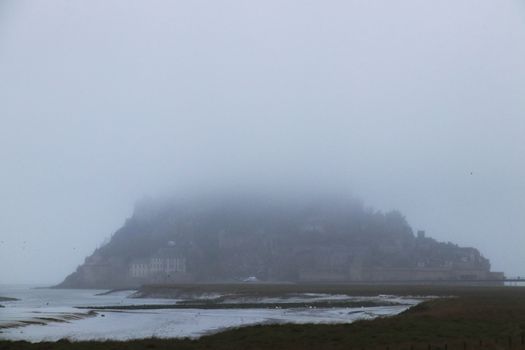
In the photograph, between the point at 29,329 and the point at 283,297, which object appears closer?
the point at 29,329

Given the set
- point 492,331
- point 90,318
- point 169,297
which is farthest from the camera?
point 169,297

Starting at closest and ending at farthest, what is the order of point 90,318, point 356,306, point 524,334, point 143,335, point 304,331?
point 524,334, point 304,331, point 143,335, point 90,318, point 356,306

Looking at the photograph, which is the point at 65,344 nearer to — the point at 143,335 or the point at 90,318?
the point at 143,335

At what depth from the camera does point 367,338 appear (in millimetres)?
48344

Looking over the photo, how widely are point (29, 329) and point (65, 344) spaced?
22029mm

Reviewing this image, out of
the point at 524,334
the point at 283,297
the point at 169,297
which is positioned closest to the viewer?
the point at 524,334

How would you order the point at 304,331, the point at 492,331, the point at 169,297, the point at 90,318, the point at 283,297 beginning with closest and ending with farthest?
1. the point at 492,331
2. the point at 304,331
3. the point at 90,318
4. the point at 283,297
5. the point at 169,297

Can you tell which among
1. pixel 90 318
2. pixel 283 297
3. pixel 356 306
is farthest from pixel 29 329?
pixel 283 297

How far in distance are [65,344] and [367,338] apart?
66.4 ft

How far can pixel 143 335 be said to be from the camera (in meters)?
60.5

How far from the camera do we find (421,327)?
53375 millimetres

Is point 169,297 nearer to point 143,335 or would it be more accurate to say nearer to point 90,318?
point 90,318

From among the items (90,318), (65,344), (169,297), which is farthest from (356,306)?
(169,297)

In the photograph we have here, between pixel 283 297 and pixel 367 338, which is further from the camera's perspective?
pixel 283 297
